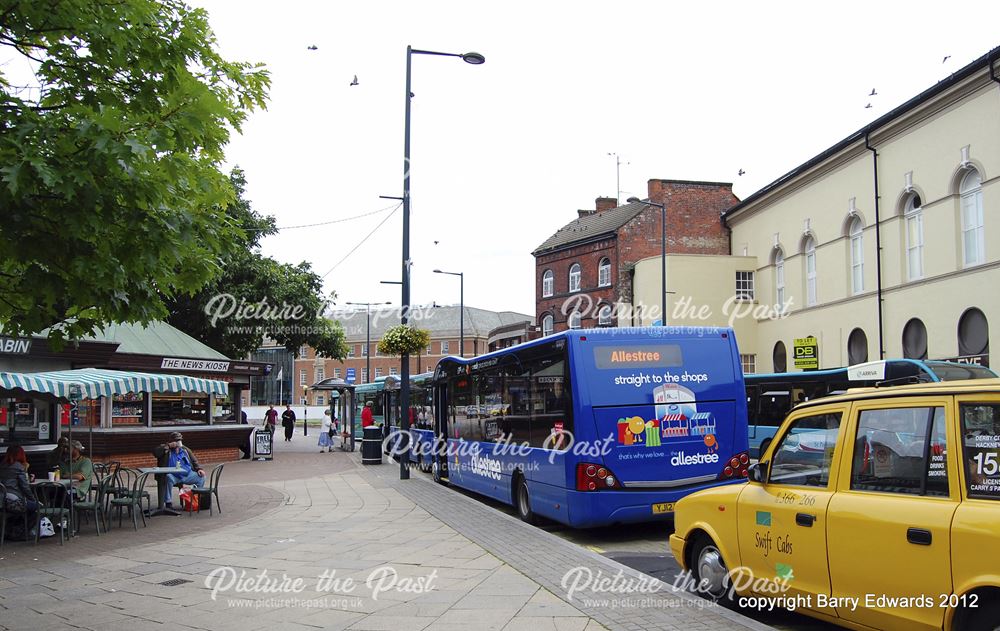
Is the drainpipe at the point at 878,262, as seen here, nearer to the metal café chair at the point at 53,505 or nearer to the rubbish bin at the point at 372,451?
the rubbish bin at the point at 372,451

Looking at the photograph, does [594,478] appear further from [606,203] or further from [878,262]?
[606,203]

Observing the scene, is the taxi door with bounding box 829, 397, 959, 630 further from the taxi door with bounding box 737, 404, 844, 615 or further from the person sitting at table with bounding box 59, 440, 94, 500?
the person sitting at table with bounding box 59, 440, 94, 500

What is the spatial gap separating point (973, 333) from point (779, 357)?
13.5m

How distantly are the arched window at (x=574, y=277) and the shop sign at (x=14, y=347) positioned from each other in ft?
116

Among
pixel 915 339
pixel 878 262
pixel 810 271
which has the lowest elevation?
pixel 915 339

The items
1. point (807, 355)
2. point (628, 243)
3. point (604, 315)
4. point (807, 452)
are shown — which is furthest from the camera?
point (628, 243)

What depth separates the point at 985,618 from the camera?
423cm

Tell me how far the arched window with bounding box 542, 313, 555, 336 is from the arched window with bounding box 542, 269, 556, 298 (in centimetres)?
138

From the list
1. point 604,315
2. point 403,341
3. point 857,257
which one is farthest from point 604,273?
point 403,341

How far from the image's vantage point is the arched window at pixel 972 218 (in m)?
23.6

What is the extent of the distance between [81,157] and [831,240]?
3138 centimetres

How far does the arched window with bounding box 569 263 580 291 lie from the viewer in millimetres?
49000

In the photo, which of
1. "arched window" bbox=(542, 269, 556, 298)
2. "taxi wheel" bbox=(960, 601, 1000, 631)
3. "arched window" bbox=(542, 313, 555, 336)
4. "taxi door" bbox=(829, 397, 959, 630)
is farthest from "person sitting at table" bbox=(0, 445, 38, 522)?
"arched window" bbox=(542, 269, 556, 298)

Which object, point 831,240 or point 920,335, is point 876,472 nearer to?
point 920,335
